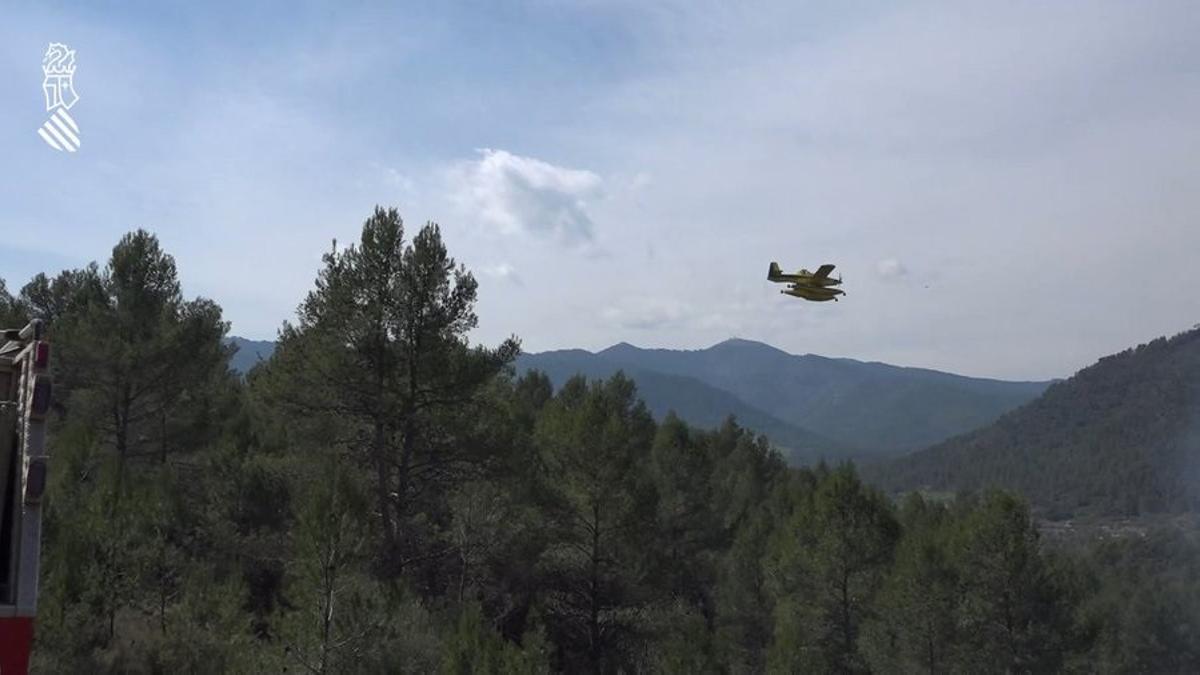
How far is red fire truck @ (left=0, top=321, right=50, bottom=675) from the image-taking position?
16.4ft

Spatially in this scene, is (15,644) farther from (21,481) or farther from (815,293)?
(815,293)

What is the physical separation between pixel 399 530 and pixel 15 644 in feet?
54.2

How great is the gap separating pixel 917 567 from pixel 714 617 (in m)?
10.6

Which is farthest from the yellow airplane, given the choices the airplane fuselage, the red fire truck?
the red fire truck

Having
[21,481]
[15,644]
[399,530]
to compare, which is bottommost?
[399,530]

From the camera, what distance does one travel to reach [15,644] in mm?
4984

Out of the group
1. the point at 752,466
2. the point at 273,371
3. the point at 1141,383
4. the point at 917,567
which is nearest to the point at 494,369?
the point at 273,371

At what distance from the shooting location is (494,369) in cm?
2148

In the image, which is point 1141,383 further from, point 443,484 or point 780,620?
point 443,484

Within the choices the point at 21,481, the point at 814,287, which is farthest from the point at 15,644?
the point at 814,287

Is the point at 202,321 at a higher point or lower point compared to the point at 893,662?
higher

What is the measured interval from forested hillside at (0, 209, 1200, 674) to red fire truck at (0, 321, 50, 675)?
8.89m

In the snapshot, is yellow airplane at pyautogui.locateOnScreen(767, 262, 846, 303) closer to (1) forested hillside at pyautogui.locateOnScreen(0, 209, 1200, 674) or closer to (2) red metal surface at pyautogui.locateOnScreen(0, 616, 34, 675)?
(1) forested hillside at pyautogui.locateOnScreen(0, 209, 1200, 674)

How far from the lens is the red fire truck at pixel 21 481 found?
5.01 m
